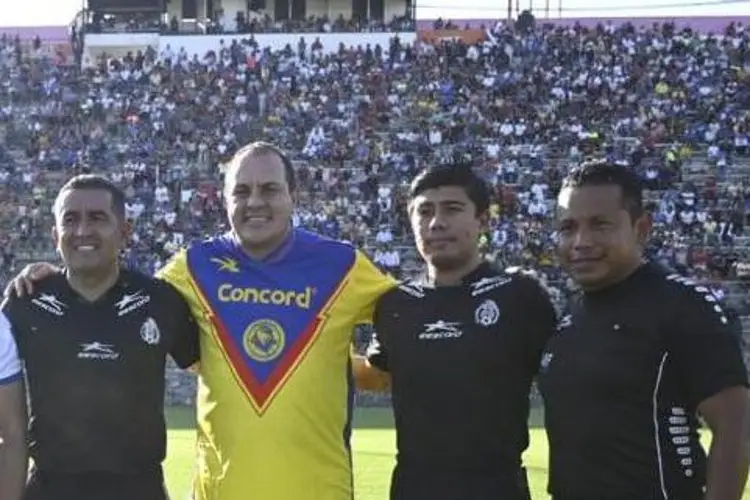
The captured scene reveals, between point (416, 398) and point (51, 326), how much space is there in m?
1.52

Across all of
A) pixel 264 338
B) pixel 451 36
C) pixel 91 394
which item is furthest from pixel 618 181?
pixel 451 36

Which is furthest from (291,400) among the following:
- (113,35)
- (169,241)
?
(113,35)

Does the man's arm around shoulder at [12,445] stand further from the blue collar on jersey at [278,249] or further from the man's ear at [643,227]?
the man's ear at [643,227]

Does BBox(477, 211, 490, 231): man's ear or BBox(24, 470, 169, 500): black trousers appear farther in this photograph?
BBox(477, 211, 490, 231): man's ear

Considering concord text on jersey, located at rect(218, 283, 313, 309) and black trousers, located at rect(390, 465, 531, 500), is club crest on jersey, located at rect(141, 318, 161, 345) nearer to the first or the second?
concord text on jersey, located at rect(218, 283, 313, 309)

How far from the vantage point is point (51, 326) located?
468 cm

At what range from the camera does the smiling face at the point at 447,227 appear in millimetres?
4719

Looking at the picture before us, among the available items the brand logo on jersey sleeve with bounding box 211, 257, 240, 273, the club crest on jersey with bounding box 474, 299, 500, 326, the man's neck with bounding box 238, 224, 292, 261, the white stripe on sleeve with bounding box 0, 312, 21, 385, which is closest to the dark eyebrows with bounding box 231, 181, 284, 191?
the man's neck with bounding box 238, 224, 292, 261

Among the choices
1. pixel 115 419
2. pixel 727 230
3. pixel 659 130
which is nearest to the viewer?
pixel 115 419

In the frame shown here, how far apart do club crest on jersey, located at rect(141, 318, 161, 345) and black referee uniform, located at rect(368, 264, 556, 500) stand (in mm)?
990

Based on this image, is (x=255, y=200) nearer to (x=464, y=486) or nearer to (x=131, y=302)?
(x=131, y=302)

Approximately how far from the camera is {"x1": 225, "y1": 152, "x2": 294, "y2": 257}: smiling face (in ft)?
16.1

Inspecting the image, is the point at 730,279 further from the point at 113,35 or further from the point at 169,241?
the point at 113,35

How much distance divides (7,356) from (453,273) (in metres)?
1.81
